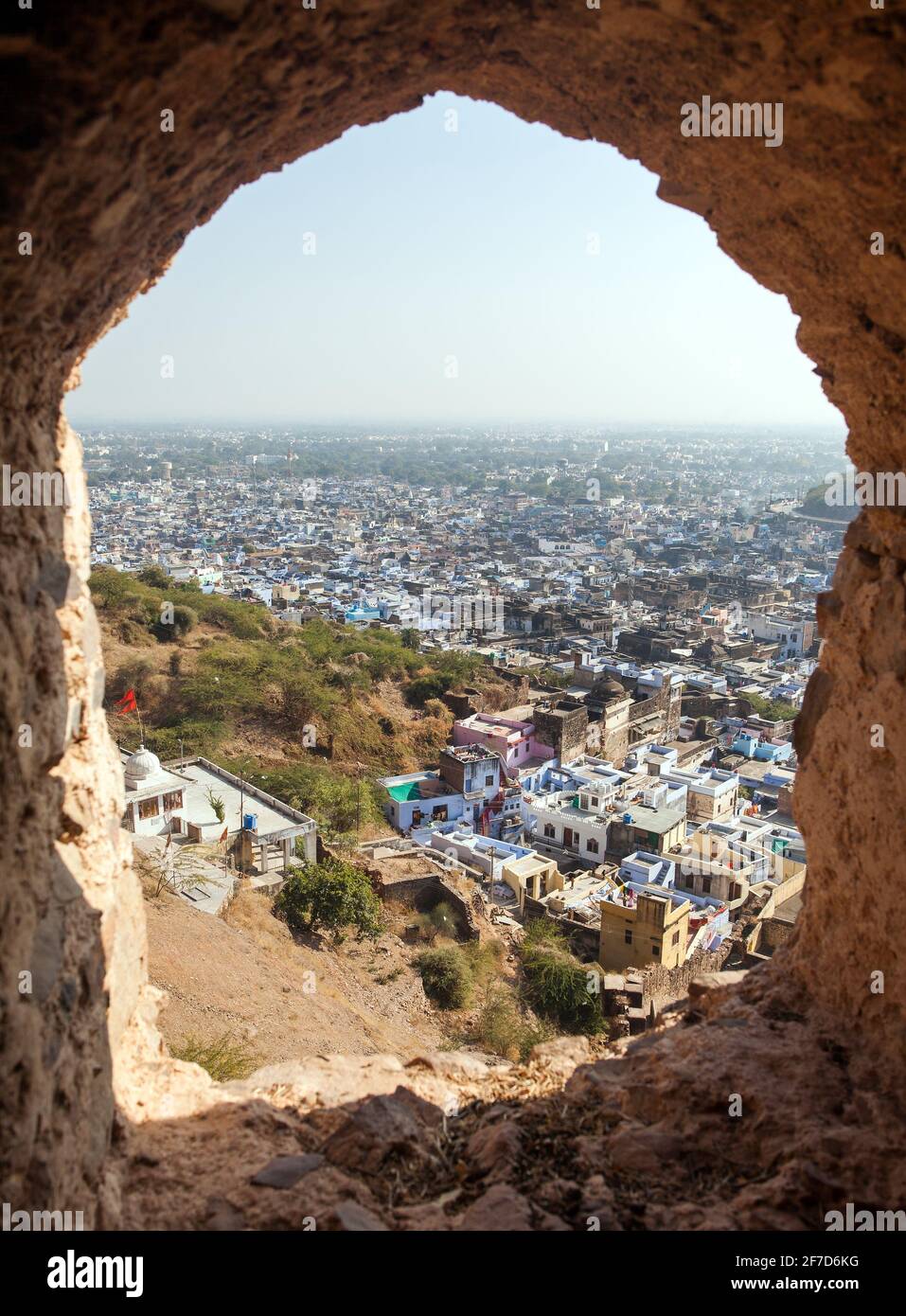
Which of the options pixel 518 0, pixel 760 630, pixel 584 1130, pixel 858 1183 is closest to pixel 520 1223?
pixel 584 1130

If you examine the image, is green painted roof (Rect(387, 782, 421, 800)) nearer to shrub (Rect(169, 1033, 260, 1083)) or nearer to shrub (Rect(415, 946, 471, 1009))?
shrub (Rect(415, 946, 471, 1009))

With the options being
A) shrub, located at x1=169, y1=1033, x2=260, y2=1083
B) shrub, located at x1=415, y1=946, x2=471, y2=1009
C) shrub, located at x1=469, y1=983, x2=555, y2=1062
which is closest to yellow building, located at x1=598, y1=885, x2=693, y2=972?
shrub, located at x1=469, y1=983, x2=555, y2=1062

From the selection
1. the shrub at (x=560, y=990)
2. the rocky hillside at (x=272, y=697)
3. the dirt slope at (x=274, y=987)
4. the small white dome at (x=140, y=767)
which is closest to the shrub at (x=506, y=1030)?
the shrub at (x=560, y=990)

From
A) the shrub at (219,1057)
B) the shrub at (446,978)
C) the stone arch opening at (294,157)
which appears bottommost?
the shrub at (446,978)

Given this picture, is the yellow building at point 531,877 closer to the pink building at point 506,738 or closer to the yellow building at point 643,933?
the yellow building at point 643,933

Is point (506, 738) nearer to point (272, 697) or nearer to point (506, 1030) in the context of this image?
point (272, 697)

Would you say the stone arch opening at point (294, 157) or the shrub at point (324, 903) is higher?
the stone arch opening at point (294, 157)

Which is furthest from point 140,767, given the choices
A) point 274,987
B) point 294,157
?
point 294,157
